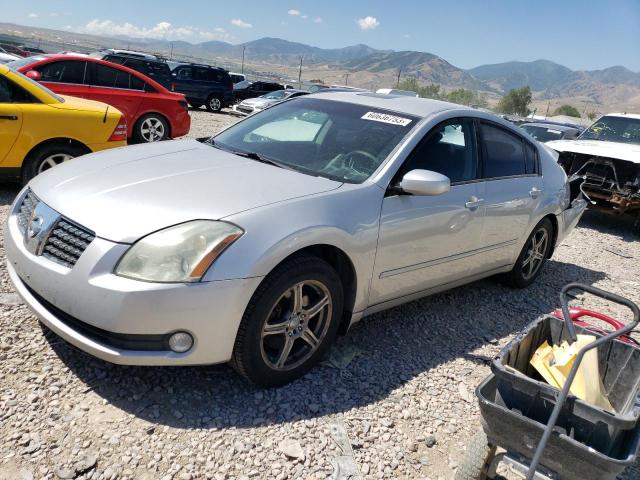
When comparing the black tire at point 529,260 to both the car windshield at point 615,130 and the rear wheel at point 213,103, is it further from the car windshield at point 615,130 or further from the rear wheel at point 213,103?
the rear wheel at point 213,103

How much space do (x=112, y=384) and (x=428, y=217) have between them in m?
2.10

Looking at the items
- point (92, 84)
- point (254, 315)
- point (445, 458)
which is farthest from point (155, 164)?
point (92, 84)

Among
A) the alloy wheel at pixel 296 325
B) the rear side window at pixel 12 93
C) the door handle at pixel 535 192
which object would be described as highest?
the rear side window at pixel 12 93

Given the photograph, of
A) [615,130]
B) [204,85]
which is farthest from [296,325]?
[204,85]

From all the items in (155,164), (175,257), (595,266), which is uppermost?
(155,164)

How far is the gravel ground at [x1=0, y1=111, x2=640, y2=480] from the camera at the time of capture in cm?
237

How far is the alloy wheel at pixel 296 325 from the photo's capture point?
285 centimetres

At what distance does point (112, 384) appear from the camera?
2.79m

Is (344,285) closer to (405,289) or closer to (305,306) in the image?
(305,306)

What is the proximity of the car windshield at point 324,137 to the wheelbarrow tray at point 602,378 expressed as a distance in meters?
1.30

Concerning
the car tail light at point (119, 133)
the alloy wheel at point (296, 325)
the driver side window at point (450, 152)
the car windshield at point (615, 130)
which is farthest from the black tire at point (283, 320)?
the car windshield at point (615, 130)

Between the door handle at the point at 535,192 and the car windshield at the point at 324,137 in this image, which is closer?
the car windshield at the point at 324,137

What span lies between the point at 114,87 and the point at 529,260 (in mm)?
7428

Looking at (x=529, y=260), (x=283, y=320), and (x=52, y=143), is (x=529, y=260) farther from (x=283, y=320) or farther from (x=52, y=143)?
(x=52, y=143)
